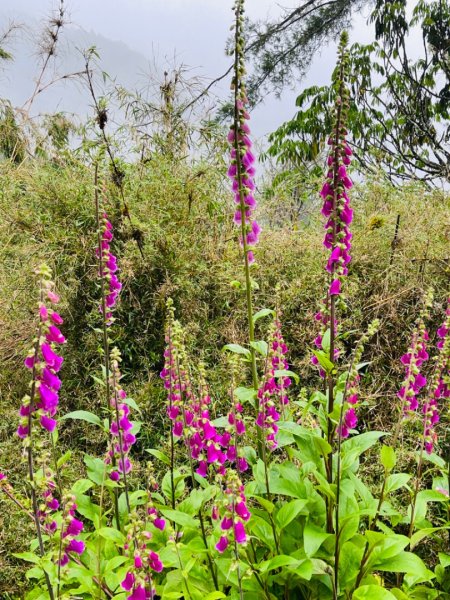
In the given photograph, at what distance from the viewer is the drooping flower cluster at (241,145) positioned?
182cm

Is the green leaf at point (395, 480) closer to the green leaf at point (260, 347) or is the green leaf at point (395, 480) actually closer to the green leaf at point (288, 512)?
the green leaf at point (288, 512)

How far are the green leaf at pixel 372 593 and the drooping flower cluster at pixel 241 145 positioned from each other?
1329 millimetres

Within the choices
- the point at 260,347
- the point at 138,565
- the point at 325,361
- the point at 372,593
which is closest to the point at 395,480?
the point at 372,593

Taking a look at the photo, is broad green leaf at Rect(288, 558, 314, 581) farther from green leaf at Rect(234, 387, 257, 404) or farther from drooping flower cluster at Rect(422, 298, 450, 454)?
drooping flower cluster at Rect(422, 298, 450, 454)

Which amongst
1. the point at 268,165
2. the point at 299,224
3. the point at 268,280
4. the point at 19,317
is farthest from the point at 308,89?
the point at 19,317

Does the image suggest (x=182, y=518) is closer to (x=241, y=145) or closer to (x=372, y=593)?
(x=372, y=593)

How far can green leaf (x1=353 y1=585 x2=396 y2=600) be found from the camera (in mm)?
1745

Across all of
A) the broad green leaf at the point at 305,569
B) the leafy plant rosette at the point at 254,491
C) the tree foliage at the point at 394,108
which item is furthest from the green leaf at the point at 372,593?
the tree foliage at the point at 394,108

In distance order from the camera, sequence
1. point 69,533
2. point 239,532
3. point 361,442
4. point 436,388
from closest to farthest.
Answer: point 239,532, point 69,533, point 361,442, point 436,388

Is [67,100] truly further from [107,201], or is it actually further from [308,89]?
[308,89]

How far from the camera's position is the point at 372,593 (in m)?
1.78

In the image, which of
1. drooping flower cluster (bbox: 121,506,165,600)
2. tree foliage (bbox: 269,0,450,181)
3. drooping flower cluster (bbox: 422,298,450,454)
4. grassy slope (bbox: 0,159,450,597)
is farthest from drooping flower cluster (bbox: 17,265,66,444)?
tree foliage (bbox: 269,0,450,181)

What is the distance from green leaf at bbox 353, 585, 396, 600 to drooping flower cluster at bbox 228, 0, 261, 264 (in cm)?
133

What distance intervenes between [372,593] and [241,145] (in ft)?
5.68
